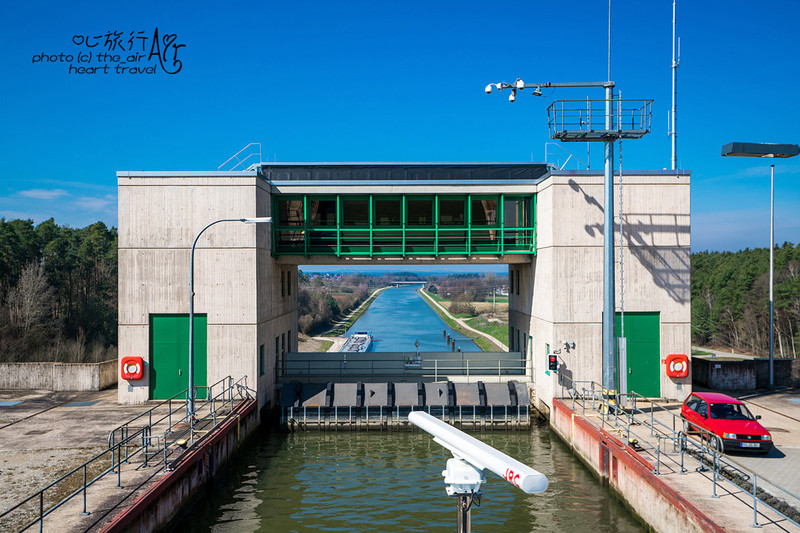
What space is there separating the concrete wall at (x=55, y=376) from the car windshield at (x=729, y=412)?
982 inches

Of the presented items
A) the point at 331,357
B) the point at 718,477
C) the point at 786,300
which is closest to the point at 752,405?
the point at 718,477

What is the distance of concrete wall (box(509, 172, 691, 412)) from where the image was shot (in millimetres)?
23734

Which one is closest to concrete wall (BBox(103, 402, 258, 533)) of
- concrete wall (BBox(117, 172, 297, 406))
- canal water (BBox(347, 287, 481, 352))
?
concrete wall (BBox(117, 172, 297, 406))

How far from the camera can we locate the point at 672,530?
508 inches

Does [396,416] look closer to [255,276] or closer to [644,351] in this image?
[255,276]

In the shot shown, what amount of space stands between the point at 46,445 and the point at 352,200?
→ 593 inches

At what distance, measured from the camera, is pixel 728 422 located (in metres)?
17.0

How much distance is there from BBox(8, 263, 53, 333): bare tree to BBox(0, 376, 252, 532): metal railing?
31433 millimetres

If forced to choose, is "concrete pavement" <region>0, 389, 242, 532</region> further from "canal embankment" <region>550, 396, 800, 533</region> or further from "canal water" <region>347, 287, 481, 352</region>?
"canal water" <region>347, 287, 481, 352</region>

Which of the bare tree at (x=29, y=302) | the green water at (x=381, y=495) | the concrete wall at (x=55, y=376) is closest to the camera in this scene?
the green water at (x=381, y=495)

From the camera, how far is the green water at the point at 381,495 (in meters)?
15.1

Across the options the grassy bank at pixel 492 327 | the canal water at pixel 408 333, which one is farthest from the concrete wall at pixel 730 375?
the grassy bank at pixel 492 327

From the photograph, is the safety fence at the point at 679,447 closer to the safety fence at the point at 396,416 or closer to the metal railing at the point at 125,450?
the safety fence at the point at 396,416

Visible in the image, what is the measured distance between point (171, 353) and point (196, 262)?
150 inches
